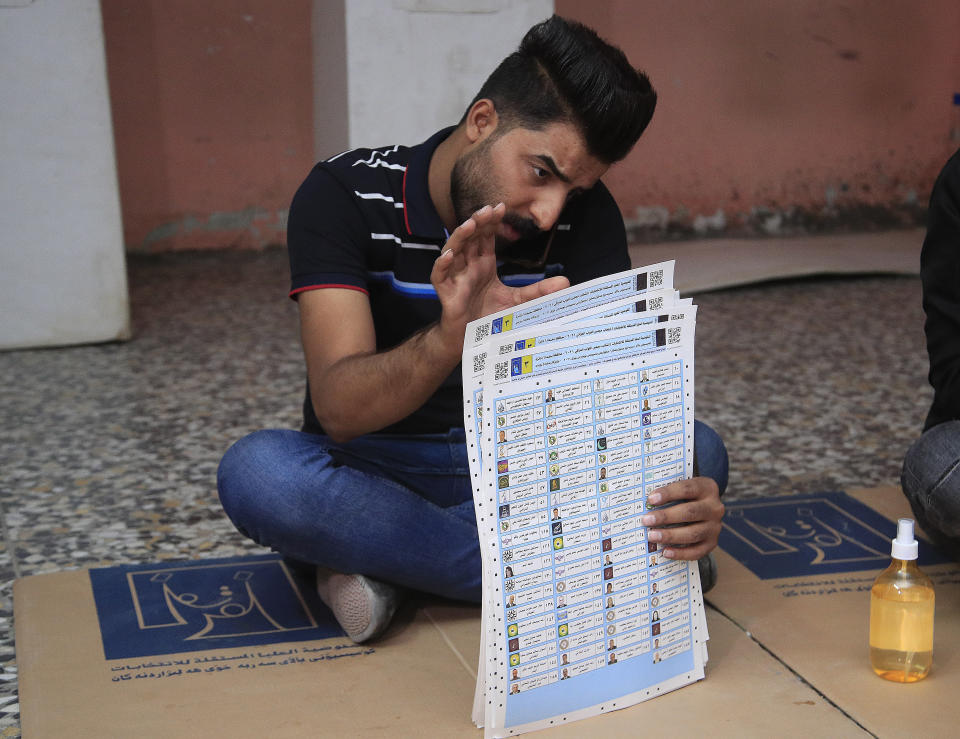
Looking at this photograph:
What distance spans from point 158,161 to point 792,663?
12.9 feet

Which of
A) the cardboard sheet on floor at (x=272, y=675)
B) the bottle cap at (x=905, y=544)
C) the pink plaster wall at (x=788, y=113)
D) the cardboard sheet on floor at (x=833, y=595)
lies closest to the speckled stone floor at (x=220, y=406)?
the cardboard sheet on floor at (x=272, y=675)

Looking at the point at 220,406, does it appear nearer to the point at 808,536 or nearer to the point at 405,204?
the point at 405,204

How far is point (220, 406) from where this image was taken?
2.79 metres

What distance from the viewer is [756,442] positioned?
247 cm

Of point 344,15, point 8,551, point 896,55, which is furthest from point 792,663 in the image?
point 896,55

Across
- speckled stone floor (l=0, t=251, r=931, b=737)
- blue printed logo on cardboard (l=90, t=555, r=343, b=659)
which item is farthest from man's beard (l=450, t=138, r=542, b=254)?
speckled stone floor (l=0, t=251, r=931, b=737)

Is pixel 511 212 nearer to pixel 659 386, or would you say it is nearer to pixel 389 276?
pixel 389 276

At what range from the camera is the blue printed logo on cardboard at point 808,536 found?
5.84 feet

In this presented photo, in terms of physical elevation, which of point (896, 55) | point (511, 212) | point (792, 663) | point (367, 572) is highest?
point (896, 55)

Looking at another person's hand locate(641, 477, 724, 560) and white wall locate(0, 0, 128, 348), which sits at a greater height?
white wall locate(0, 0, 128, 348)

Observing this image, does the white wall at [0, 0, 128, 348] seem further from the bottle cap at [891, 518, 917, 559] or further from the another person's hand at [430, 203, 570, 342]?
the bottle cap at [891, 518, 917, 559]

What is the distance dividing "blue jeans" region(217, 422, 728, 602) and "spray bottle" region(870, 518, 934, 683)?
528 mm

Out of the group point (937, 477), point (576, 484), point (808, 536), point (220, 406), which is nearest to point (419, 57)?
point (220, 406)

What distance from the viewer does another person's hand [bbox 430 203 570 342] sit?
121 centimetres
